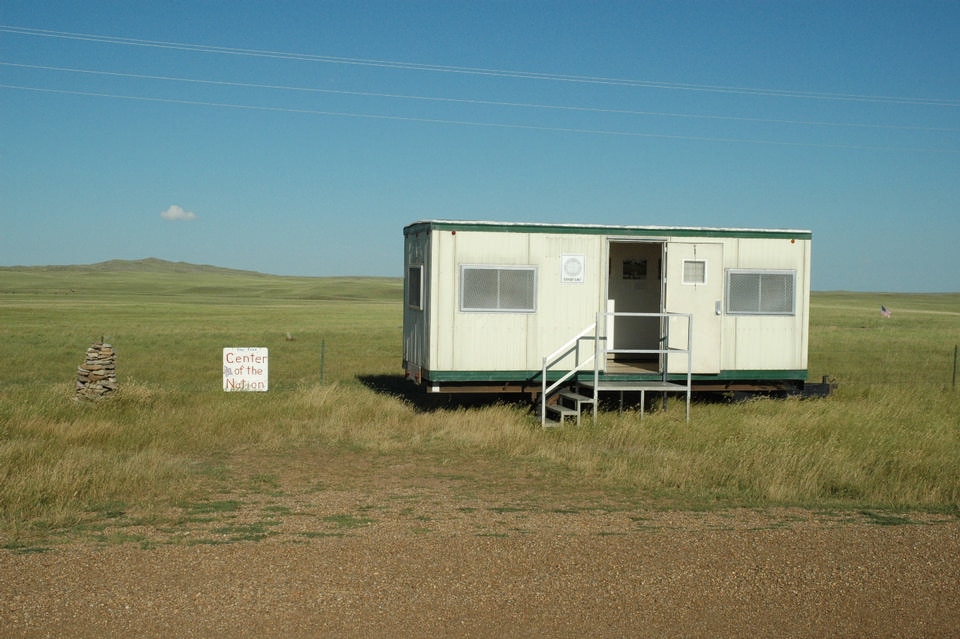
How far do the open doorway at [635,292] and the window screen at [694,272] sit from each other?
74.4 inches

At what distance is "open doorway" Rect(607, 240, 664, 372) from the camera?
59.0 ft

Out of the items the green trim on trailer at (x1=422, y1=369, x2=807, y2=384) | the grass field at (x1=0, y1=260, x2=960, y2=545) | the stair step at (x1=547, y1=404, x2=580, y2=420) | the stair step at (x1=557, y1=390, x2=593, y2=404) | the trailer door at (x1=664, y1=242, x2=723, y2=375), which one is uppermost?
the trailer door at (x1=664, y1=242, x2=723, y2=375)

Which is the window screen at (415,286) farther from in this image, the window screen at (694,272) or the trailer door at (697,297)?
the window screen at (694,272)

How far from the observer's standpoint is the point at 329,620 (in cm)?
572

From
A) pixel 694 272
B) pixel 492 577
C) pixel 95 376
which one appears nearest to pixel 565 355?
pixel 694 272

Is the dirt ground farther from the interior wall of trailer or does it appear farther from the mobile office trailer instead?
the interior wall of trailer

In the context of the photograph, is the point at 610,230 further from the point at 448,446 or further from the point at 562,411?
the point at 448,446

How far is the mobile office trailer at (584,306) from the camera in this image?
15.3 metres

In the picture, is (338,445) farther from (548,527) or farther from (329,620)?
(329,620)

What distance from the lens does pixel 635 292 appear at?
1812cm

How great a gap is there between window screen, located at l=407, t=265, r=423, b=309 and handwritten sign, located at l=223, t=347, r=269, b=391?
9.47ft

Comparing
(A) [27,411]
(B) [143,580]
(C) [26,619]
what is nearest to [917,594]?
(B) [143,580]

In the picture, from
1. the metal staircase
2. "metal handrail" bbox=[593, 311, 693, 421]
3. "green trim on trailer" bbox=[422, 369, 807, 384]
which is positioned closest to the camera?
"metal handrail" bbox=[593, 311, 693, 421]

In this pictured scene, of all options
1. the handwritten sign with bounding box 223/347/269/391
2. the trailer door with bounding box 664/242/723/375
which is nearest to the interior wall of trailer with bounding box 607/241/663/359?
the trailer door with bounding box 664/242/723/375
